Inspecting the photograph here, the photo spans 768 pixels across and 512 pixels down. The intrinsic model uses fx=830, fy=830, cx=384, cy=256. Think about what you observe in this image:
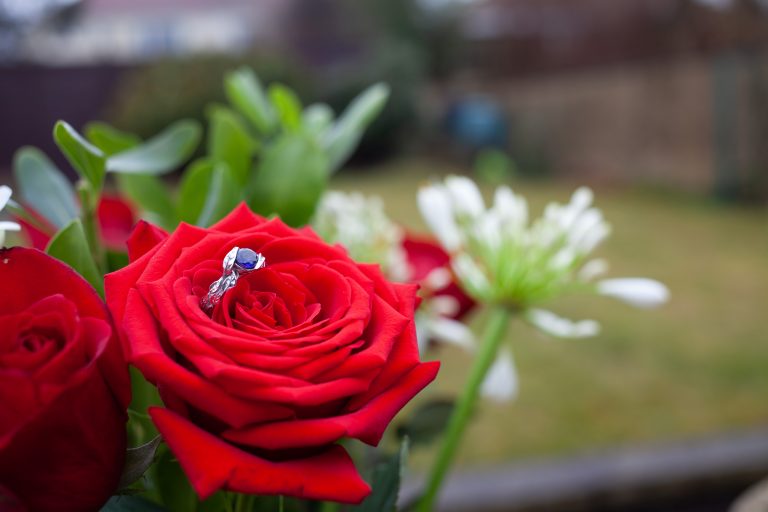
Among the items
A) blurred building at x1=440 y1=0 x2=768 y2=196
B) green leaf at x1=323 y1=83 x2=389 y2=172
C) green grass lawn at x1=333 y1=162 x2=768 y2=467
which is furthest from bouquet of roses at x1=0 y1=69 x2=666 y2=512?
blurred building at x1=440 y1=0 x2=768 y2=196

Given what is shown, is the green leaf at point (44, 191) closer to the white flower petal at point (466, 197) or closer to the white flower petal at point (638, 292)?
the white flower petal at point (466, 197)

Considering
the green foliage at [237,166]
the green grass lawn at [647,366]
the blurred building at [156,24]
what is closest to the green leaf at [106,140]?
the green foliage at [237,166]

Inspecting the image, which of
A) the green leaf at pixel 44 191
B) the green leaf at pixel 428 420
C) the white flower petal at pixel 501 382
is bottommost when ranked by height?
the green leaf at pixel 428 420

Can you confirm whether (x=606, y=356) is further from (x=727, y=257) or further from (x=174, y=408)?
(x=174, y=408)

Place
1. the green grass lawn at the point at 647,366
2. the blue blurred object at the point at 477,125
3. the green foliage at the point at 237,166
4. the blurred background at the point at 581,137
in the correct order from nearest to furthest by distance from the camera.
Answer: the green foliage at the point at 237,166 < the green grass lawn at the point at 647,366 < the blurred background at the point at 581,137 < the blue blurred object at the point at 477,125

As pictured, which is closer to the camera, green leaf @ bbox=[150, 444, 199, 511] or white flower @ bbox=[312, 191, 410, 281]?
green leaf @ bbox=[150, 444, 199, 511]

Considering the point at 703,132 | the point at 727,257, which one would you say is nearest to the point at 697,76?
the point at 703,132

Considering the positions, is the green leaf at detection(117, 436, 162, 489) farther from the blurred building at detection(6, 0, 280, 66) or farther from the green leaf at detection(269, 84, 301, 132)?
the blurred building at detection(6, 0, 280, 66)
